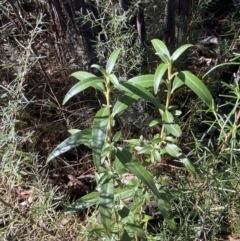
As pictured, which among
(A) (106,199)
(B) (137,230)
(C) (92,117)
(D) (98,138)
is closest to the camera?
(D) (98,138)

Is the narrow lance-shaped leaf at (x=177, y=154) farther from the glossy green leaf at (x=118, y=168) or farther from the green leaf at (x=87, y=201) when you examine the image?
the green leaf at (x=87, y=201)

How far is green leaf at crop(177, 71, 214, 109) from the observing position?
6.12 ft

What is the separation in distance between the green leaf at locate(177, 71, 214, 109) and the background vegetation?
5.5 inches

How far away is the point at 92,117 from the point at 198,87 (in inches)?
50.1

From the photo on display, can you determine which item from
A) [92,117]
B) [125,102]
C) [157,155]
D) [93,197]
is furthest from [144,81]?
[92,117]

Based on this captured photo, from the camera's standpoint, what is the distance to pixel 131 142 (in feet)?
7.08

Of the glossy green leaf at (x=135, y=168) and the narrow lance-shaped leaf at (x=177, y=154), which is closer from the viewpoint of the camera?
the glossy green leaf at (x=135, y=168)

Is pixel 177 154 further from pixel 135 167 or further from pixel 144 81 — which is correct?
pixel 144 81

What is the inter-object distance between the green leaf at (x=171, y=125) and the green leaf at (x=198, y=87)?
14 cm

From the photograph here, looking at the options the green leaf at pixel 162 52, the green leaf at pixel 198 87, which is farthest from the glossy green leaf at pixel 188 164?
the green leaf at pixel 162 52

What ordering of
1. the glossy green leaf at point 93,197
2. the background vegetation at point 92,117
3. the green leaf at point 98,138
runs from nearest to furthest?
the green leaf at point 98,138 → the glossy green leaf at point 93,197 → the background vegetation at point 92,117

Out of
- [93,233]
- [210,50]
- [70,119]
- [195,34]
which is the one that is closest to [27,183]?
[93,233]

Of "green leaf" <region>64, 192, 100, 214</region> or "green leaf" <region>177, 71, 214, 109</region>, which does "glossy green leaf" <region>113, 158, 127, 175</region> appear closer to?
"green leaf" <region>64, 192, 100, 214</region>

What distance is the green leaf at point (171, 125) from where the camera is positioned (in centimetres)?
191
